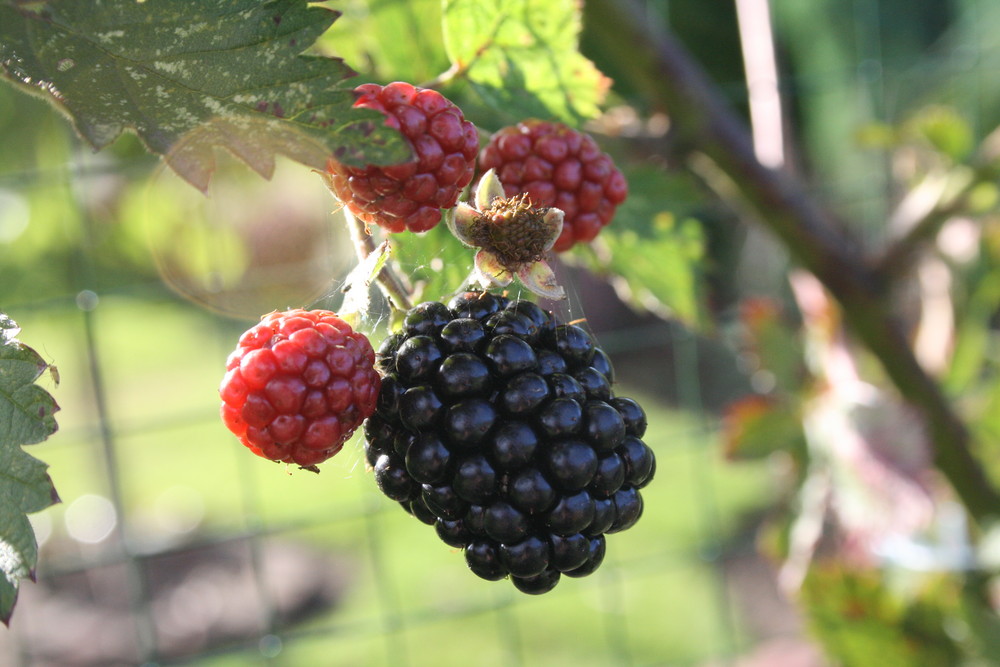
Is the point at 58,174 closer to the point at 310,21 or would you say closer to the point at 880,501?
the point at 310,21

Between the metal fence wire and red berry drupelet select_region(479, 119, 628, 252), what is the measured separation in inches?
40.0

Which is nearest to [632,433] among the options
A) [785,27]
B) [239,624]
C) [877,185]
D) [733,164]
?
[733,164]

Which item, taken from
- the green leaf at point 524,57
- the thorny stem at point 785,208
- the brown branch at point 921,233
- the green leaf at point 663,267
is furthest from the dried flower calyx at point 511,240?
the brown branch at point 921,233

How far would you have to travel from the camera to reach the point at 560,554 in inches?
18.2

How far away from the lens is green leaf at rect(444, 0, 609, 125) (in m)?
0.58

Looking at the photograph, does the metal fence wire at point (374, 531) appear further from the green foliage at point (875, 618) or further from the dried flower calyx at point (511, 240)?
the dried flower calyx at point (511, 240)

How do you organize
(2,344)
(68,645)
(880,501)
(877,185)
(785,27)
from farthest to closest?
(785,27), (68,645), (877,185), (880,501), (2,344)

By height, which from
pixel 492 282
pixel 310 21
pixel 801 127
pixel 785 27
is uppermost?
pixel 310 21

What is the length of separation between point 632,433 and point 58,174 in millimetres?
1457

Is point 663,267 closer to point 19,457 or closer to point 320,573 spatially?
point 19,457

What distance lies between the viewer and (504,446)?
0.46 meters

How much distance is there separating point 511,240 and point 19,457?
293 mm

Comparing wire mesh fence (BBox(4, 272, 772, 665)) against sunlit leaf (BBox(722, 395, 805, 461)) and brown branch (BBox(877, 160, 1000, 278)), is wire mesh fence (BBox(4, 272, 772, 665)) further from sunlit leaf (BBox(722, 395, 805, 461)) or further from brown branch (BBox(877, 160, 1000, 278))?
brown branch (BBox(877, 160, 1000, 278))

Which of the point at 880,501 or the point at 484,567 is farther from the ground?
the point at 484,567
